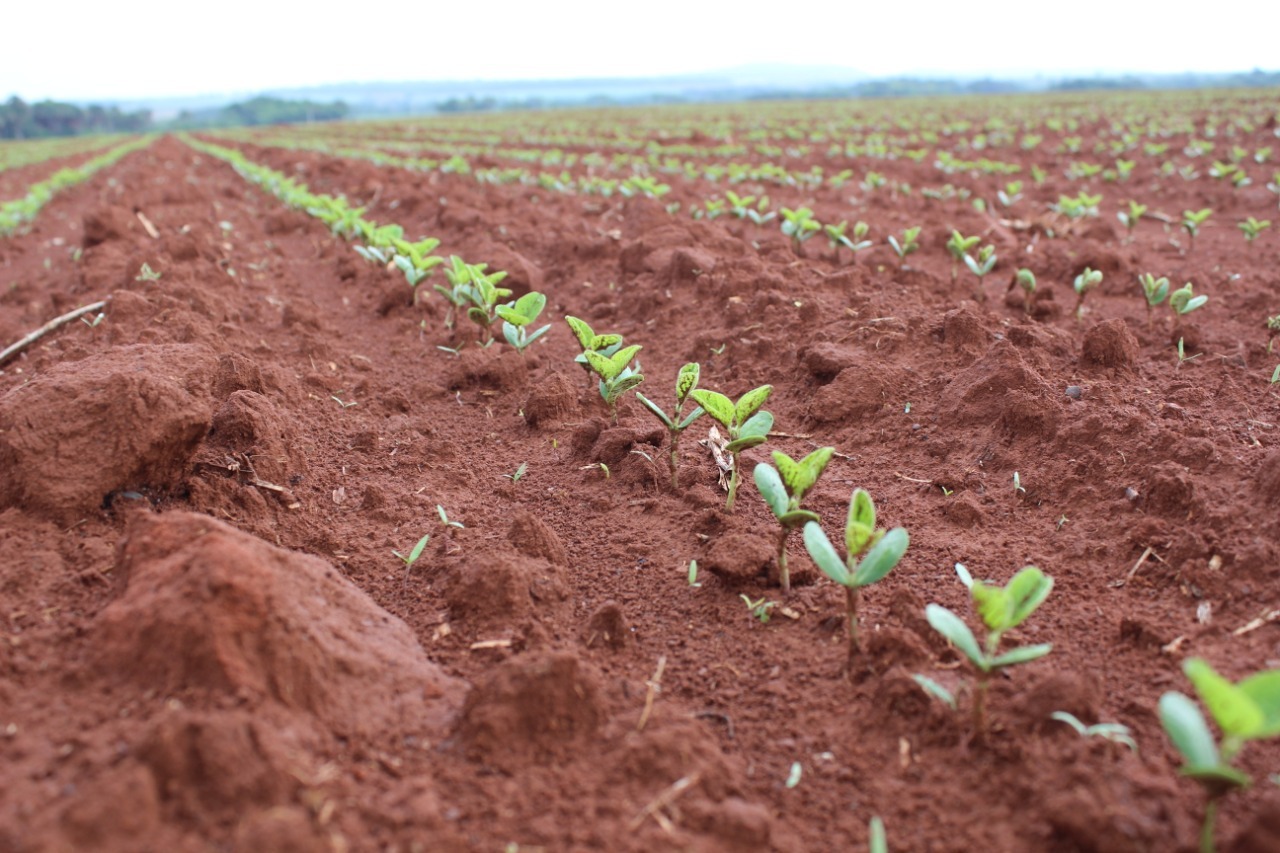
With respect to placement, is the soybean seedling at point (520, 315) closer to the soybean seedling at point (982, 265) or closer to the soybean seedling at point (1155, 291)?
the soybean seedling at point (982, 265)

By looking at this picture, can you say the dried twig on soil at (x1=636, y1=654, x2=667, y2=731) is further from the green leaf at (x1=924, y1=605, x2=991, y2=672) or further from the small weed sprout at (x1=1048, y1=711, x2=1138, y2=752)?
the small weed sprout at (x1=1048, y1=711, x2=1138, y2=752)

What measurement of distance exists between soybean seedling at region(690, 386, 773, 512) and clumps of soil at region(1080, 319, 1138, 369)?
1.83 m

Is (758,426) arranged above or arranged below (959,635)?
above

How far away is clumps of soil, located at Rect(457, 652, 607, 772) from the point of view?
183 cm

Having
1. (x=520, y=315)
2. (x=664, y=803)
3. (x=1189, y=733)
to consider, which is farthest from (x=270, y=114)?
(x=1189, y=733)

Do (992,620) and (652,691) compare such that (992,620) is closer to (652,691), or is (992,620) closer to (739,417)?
(652,691)

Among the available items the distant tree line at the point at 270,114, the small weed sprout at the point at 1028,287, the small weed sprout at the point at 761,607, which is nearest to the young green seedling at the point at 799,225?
the small weed sprout at the point at 1028,287

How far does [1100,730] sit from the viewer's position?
1.76 meters

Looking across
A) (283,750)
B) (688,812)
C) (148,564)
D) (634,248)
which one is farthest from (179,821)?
(634,248)

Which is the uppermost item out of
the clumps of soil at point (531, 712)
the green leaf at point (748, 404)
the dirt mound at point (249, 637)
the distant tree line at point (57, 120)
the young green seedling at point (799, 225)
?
the distant tree line at point (57, 120)

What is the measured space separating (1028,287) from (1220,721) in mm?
3712

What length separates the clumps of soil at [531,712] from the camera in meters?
1.83

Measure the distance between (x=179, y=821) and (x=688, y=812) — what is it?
0.92 metres

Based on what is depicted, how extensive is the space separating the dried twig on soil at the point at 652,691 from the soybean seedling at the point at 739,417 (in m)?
0.76
